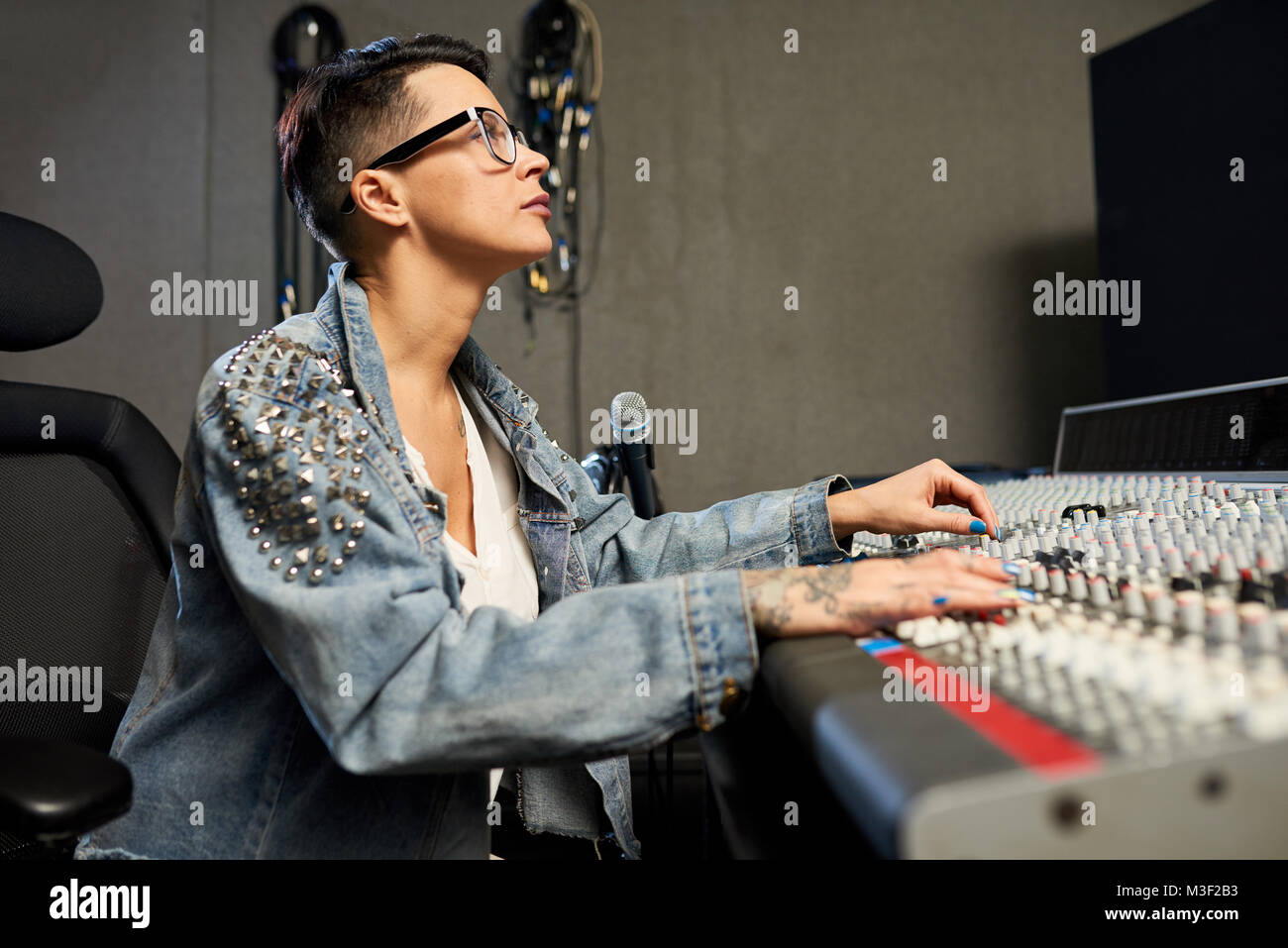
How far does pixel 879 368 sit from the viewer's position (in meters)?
2.23

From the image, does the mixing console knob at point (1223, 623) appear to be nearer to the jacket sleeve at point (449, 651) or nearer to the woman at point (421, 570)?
the woman at point (421, 570)

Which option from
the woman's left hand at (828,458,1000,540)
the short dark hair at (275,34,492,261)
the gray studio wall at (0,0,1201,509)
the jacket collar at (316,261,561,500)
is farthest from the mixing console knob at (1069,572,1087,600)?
the gray studio wall at (0,0,1201,509)

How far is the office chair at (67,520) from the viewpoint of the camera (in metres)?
0.93

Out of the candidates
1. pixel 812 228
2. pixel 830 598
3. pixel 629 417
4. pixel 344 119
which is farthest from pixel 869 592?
pixel 812 228

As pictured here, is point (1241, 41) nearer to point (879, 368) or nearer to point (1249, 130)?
point (1249, 130)

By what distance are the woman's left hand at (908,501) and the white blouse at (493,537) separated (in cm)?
38

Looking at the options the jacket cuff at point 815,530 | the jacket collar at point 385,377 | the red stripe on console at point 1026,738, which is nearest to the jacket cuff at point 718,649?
the red stripe on console at point 1026,738

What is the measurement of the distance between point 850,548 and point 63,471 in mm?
944

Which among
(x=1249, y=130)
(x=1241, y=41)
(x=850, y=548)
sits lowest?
(x=850, y=548)

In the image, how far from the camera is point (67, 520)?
1.00 metres

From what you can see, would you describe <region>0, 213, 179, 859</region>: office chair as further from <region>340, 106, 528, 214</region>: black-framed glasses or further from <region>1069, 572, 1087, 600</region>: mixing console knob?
<region>1069, 572, 1087, 600</region>: mixing console knob

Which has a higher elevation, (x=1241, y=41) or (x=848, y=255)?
(x=1241, y=41)
